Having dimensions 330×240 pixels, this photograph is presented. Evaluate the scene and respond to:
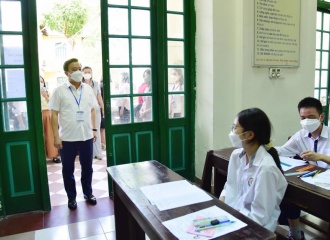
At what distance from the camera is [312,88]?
373 cm

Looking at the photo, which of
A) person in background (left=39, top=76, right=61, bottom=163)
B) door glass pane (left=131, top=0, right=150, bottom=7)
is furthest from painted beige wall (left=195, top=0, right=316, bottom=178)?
person in background (left=39, top=76, right=61, bottom=163)

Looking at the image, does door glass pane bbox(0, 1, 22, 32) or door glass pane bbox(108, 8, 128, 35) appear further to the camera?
door glass pane bbox(108, 8, 128, 35)

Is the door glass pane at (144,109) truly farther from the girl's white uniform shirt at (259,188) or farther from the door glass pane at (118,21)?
the girl's white uniform shirt at (259,188)

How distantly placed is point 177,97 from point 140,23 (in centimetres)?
92

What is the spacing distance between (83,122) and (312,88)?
2908mm

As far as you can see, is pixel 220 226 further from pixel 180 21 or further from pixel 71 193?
pixel 180 21

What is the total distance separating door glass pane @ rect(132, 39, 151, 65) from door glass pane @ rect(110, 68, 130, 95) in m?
0.16

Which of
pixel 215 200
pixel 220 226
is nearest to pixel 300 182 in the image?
pixel 215 200

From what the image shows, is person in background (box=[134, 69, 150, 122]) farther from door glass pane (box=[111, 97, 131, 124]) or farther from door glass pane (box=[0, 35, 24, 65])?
door glass pane (box=[0, 35, 24, 65])

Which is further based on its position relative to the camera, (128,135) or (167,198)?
(128,135)

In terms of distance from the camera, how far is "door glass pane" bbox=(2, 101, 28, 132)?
8.66ft

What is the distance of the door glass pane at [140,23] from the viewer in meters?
3.06

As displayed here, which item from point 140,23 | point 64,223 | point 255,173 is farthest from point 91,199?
point 255,173

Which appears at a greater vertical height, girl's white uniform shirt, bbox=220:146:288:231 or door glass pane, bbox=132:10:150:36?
door glass pane, bbox=132:10:150:36
